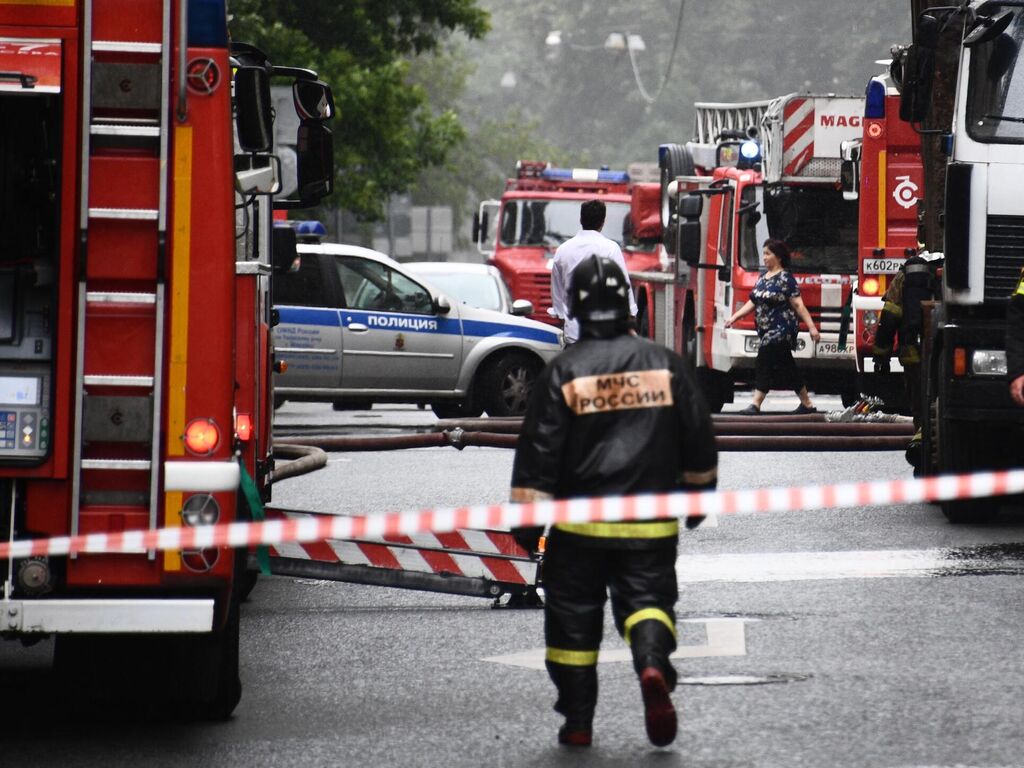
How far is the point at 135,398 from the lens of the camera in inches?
255

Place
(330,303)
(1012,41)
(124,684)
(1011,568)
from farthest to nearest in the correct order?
(330,303)
(1012,41)
(1011,568)
(124,684)

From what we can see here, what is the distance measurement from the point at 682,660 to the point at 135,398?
2833 millimetres

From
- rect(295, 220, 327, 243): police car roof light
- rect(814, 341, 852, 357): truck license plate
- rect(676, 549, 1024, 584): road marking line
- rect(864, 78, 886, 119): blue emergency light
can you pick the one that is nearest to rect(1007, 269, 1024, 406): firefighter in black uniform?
rect(676, 549, 1024, 584): road marking line

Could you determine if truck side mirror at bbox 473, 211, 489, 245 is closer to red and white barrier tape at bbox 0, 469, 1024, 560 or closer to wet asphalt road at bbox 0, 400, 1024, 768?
wet asphalt road at bbox 0, 400, 1024, 768

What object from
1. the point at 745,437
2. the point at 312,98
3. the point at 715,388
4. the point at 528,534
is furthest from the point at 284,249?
the point at 715,388

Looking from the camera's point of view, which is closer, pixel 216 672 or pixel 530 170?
pixel 216 672

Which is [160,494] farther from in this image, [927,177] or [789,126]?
[789,126]

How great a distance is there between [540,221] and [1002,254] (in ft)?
71.6

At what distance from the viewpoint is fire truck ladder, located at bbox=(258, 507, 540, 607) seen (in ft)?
29.9

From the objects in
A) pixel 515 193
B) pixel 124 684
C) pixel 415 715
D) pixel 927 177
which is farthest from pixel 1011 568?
pixel 515 193

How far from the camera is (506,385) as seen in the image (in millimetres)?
21172

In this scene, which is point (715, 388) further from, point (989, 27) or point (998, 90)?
point (989, 27)

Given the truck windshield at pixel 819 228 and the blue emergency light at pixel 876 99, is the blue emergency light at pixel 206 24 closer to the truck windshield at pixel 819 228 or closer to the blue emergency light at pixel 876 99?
the blue emergency light at pixel 876 99

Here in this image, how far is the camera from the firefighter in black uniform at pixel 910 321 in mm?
13898
